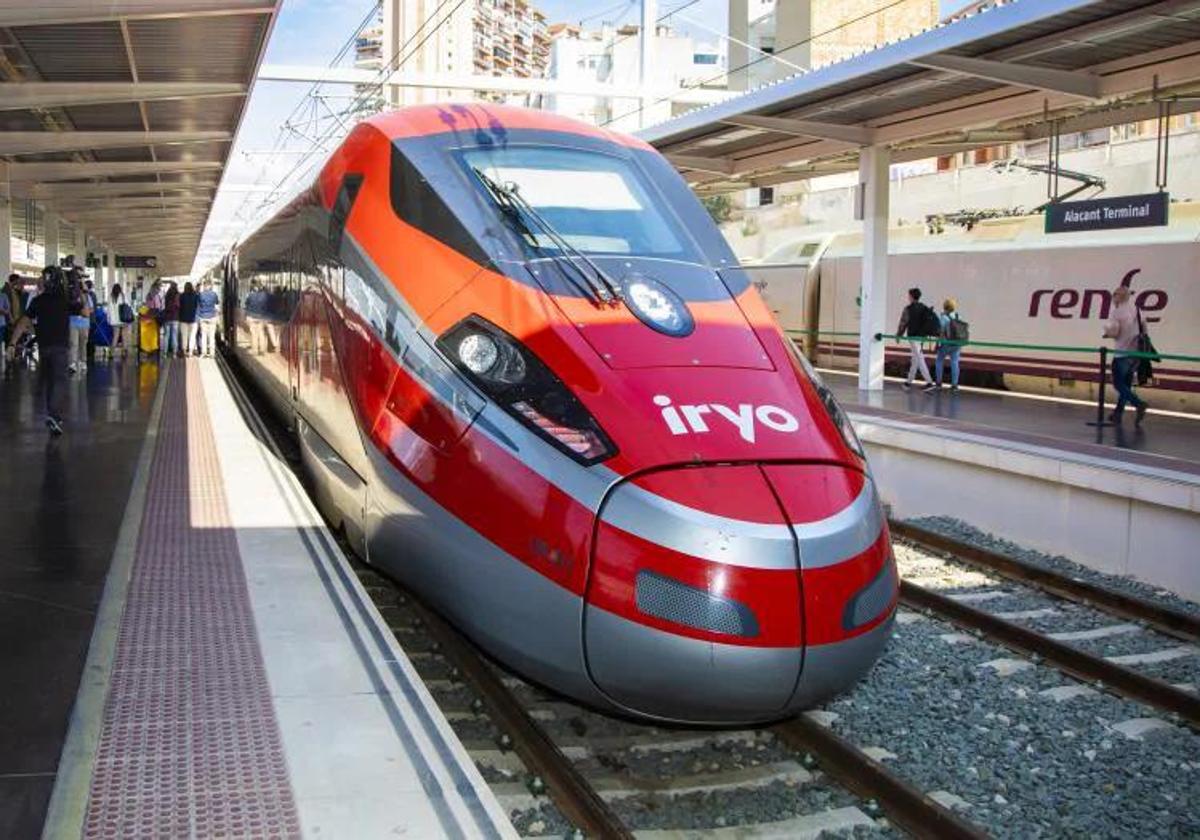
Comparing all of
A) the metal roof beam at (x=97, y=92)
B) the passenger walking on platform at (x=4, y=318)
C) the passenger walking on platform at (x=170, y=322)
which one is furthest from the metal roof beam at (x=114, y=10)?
the passenger walking on platform at (x=170, y=322)

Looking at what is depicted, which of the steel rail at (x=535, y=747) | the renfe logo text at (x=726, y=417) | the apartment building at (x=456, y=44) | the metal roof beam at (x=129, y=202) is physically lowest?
the steel rail at (x=535, y=747)

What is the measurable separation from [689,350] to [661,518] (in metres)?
0.99

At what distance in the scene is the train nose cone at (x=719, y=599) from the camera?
374cm

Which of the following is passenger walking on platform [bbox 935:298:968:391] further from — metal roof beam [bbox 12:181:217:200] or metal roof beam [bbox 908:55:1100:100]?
metal roof beam [bbox 12:181:217:200]

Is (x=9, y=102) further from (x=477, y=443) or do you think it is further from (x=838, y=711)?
(x=838, y=711)

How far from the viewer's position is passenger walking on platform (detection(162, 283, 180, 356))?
24.0m

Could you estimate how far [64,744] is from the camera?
3.76 metres

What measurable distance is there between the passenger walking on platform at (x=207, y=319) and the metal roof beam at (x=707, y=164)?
13.1 metres

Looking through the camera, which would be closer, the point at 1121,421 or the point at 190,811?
the point at 190,811

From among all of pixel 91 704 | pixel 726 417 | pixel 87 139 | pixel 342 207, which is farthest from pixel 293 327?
pixel 87 139

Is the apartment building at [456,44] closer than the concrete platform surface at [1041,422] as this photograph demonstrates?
No

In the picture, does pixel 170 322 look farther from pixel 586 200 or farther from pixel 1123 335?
pixel 586 200

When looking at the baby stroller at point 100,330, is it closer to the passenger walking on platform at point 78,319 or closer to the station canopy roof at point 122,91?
the passenger walking on platform at point 78,319


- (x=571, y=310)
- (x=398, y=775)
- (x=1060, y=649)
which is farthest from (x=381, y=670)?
(x=1060, y=649)
